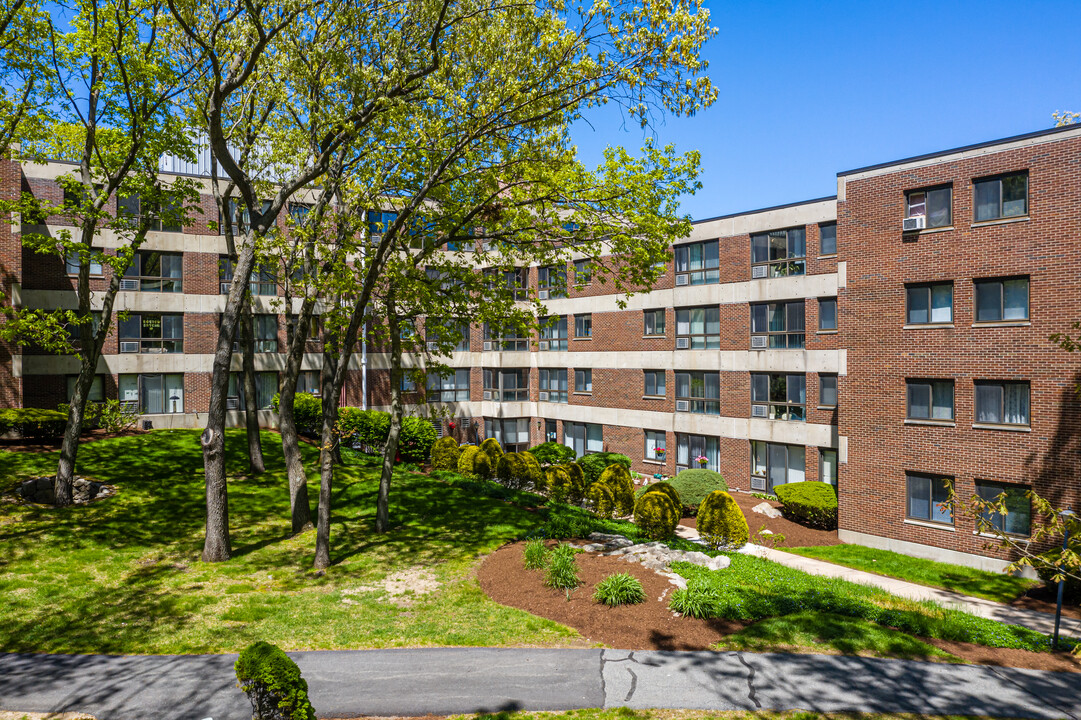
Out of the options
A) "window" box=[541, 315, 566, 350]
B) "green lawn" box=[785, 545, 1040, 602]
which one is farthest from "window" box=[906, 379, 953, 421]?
"window" box=[541, 315, 566, 350]

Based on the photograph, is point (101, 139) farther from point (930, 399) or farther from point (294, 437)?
point (930, 399)

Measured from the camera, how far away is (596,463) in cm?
2856

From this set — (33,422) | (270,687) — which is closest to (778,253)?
(270,687)

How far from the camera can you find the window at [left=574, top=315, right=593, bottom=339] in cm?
3394

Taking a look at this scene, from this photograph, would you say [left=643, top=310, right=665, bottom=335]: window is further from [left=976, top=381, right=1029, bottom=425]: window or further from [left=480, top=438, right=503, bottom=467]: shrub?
[left=976, top=381, right=1029, bottom=425]: window

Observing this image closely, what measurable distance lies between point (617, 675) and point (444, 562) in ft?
22.0

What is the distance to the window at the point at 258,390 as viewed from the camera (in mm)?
30938

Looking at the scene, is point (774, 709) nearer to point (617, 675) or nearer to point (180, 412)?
point (617, 675)

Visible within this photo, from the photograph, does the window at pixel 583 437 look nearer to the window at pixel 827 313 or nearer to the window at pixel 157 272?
the window at pixel 827 313

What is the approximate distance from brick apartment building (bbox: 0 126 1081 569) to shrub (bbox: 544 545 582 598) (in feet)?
19.9

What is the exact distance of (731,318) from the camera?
92.7 ft

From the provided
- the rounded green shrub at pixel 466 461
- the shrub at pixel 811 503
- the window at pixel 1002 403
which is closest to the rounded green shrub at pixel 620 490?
the shrub at pixel 811 503

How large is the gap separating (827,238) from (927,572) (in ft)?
44.5

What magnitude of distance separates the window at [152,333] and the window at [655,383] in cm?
2257
